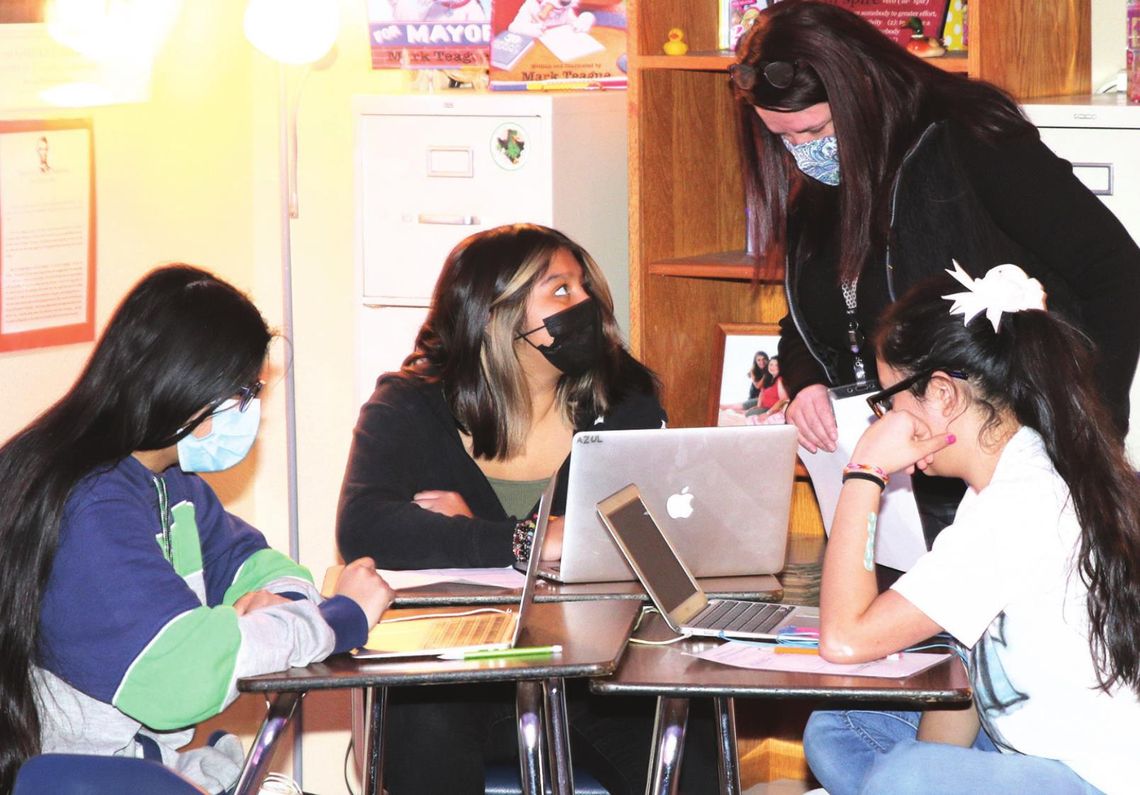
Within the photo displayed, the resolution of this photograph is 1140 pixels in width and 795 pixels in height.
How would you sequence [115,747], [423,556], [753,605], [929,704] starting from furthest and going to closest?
[423,556], [753,605], [115,747], [929,704]

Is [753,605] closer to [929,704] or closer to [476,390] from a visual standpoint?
[929,704]

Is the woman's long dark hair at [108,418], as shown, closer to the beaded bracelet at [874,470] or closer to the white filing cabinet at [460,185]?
the beaded bracelet at [874,470]

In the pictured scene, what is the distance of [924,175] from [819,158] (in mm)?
188

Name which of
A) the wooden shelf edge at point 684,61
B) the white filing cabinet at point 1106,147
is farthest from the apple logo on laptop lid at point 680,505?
the wooden shelf edge at point 684,61

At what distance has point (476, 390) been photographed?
2.75 m

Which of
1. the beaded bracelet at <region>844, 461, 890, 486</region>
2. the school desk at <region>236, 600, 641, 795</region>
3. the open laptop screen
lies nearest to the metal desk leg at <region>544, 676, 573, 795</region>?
the school desk at <region>236, 600, 641, 795</region>

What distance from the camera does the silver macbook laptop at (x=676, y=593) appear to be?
6.73 feet

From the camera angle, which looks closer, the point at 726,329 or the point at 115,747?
the point at 115,747

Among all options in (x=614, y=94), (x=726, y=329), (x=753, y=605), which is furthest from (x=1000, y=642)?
(x=614, y=94)

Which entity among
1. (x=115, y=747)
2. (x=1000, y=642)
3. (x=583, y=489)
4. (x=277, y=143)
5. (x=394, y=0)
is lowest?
(x=115, y=747)

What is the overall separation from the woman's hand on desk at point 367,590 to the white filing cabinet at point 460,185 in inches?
48.3

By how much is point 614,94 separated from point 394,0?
0.59m

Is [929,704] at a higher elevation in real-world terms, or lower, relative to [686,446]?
lower

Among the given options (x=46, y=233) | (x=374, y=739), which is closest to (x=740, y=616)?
(x=374, y=739)
